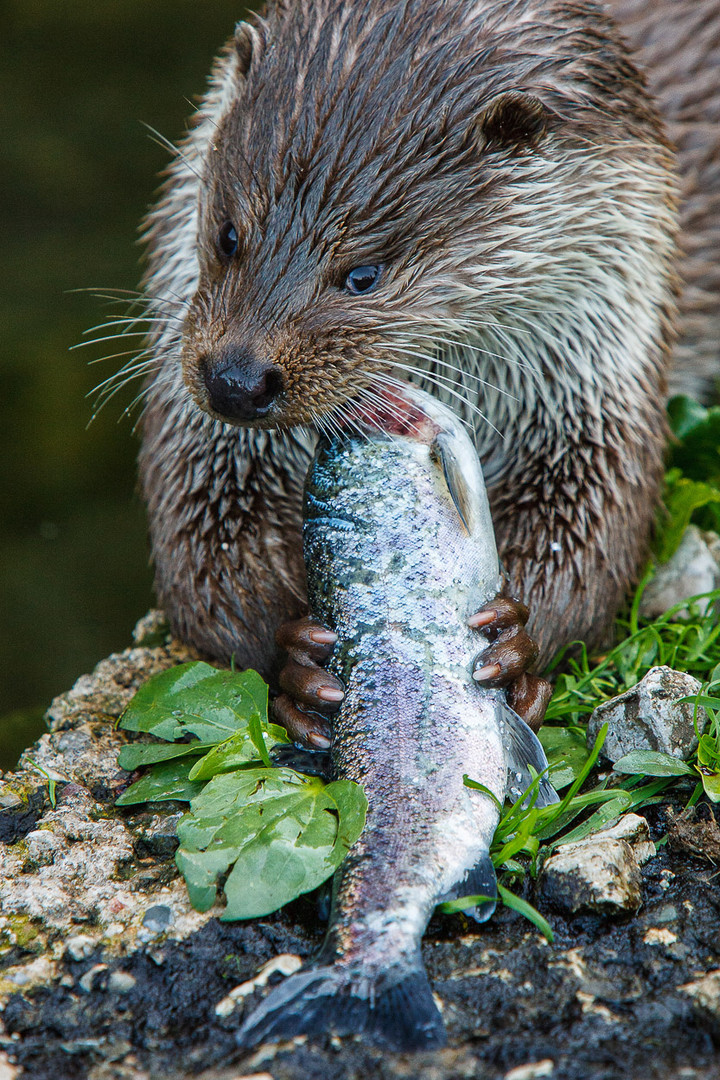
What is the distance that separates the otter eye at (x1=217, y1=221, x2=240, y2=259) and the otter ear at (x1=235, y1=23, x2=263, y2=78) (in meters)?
0.36

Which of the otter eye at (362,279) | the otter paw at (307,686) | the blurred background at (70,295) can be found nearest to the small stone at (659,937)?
the otter paw at (307,686)

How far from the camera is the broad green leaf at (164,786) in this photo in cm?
197

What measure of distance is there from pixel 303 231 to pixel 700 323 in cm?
180

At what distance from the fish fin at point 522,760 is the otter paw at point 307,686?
0.28m

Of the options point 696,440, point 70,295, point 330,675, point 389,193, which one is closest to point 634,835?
point 330,675

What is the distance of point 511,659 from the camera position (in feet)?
6.26

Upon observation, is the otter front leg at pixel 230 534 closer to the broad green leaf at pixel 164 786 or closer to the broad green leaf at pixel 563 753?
the broad green leaf at pixel 164 786

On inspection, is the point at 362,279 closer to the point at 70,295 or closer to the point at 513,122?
the point at 513,122

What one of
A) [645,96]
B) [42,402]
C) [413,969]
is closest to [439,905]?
[413,969]

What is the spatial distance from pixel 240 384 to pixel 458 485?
1.28 feet

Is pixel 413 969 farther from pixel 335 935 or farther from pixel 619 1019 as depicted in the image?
pixel 619 1019

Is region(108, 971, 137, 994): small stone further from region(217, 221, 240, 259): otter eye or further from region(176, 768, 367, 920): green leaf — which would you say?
region(217, 221, 240, 259): otter eye

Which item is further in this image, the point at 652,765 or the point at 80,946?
the point at 652,765

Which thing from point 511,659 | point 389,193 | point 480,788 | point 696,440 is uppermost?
point 389,193
